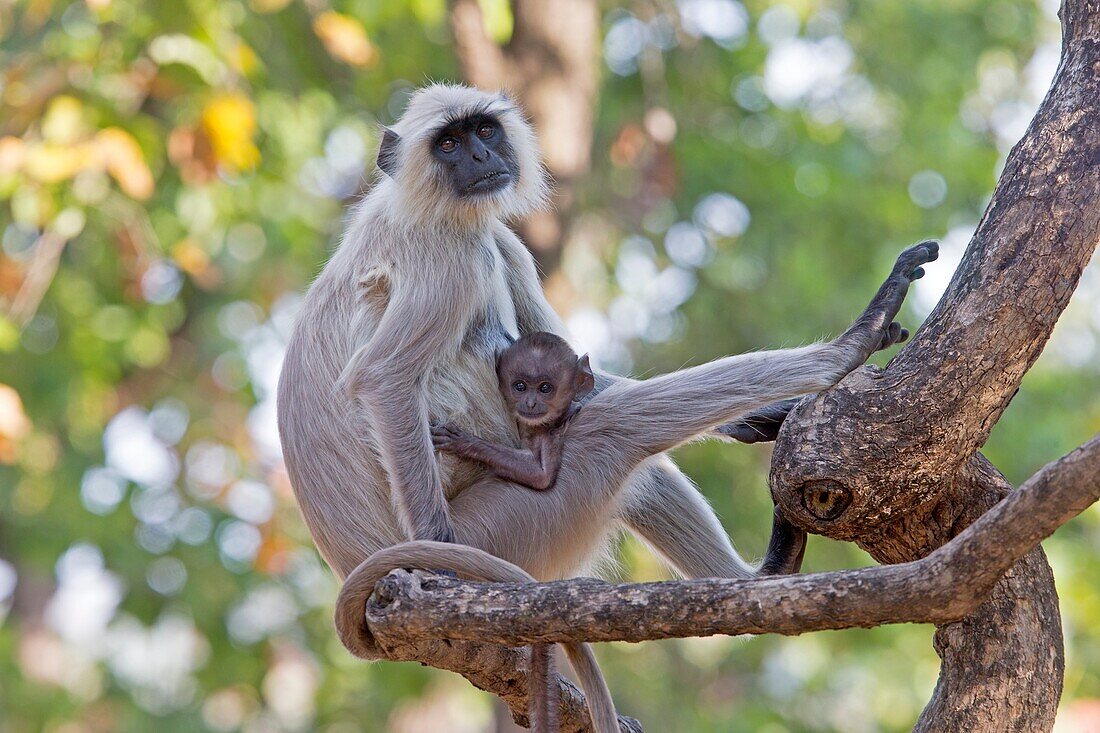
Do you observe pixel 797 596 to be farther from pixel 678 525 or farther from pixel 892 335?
pixel 678 525

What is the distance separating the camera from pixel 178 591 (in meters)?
9.66

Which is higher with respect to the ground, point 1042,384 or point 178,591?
point 1042,384

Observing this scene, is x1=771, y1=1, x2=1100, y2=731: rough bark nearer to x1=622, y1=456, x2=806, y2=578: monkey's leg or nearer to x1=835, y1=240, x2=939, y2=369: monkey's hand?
x1=835, y1=240, x2=939, y2=369: monkey's hand

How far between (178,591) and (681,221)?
4.82m

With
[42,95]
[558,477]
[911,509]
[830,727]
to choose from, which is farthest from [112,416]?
[911,509]

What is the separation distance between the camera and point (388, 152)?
4.21 meters

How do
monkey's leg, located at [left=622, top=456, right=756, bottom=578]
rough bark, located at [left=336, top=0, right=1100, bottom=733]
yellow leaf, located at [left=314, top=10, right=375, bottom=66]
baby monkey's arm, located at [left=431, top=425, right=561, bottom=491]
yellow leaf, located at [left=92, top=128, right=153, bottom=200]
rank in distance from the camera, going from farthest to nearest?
yellow leaf, located at [left=314, top=10, right=375, bottom=66]
yellow leaf, located at [left=92, top=128, right=153, bottom=200]
monkey's leg, located at [left=622, top=456, right=756, bottom=578]
baby monkey's arm, located at [left=431, top=425, right=561, bottom=491]
rough bark, located at [left=336, top=0, right=1100, bottom=733]

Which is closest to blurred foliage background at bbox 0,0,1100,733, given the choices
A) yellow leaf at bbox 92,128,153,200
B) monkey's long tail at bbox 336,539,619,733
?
yellow leaf at bbox 92,128,153,200

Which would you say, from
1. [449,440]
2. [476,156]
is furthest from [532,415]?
[476,156]

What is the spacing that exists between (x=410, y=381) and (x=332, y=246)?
11.9 feet

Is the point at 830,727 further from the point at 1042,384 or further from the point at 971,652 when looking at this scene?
the point at 971,652

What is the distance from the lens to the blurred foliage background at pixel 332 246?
698 cm

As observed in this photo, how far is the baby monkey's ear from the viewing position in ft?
11.9

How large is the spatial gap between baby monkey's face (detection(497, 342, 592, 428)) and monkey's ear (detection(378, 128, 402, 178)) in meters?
0.88
